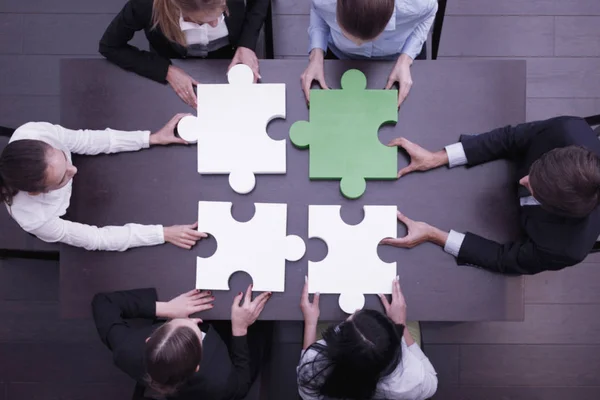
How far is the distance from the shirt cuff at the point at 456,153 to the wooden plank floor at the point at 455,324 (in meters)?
0.89

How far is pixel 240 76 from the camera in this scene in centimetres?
140

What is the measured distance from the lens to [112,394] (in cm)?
207

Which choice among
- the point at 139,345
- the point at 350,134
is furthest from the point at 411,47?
the point at 139,345

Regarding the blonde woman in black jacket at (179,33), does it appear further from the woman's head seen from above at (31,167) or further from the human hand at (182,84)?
the woman's head seen from above at (31,167)

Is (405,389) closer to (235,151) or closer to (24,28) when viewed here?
(235,151)

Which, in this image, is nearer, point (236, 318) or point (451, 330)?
point (236, 318)

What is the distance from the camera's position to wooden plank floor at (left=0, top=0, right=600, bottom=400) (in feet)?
6.69

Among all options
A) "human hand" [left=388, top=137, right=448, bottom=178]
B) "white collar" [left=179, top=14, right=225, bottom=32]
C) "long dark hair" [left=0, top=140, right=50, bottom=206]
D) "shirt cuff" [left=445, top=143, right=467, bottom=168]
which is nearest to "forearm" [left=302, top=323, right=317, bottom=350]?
"human hand" [left=388, top=137, right=448, bottom=178]

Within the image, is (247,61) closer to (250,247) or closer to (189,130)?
(189,130)

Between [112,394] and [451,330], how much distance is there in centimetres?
147

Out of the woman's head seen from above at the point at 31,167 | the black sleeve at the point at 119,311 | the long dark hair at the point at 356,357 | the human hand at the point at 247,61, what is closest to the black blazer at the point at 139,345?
the black sleeve at the point at 119,311

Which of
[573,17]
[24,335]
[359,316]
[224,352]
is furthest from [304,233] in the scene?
[573,17]

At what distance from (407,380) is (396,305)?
→ 0.71 ft

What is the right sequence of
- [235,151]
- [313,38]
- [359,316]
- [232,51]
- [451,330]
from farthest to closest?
[451,330] → [232,51] → [313,38] → [235,151] → [359,316]
